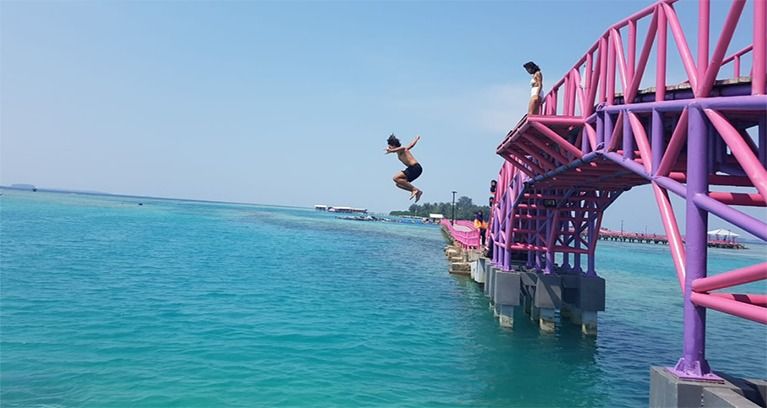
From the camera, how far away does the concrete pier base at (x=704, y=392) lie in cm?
749

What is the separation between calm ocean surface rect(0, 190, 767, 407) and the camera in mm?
14641

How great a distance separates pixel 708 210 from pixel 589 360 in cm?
1396

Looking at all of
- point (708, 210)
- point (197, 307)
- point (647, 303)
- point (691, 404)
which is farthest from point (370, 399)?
point (647, 303)

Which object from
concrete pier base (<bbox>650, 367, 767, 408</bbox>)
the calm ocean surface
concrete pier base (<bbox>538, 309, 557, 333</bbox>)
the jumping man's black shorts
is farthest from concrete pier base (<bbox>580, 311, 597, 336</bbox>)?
the jumping man's black shorts

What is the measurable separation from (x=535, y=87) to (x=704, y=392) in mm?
11873

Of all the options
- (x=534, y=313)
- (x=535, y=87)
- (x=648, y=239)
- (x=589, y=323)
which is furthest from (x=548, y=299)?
(x=648, y=239)

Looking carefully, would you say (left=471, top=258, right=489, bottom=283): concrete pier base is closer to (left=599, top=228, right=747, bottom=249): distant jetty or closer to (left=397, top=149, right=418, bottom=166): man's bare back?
(left=397, top=149, right=418, bottom=166): man's bare back

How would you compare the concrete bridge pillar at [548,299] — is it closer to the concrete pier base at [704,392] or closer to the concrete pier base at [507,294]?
the concrete pier base at [507,294]

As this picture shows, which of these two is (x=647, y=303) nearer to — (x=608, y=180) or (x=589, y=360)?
(x=589, y=360)

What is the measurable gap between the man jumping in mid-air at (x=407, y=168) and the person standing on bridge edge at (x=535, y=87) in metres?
7.91

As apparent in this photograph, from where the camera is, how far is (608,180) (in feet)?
62.0

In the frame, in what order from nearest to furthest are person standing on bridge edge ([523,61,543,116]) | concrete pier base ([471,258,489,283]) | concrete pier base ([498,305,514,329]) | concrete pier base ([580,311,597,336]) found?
1. person standing on bridge edge ([523,61,543,116])
2. concrete pier base ([580,311,597,336])
3. concrete pier base ([498,305,514,329])
4. concrete pier base ([471,258,489,283])

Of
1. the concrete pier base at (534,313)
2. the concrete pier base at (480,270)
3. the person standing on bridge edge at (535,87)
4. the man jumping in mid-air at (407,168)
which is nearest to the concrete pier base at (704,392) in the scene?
the man jumping in mid-air at (407,168)

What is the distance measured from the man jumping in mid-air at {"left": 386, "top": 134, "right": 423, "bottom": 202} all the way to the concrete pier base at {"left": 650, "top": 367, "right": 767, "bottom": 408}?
213 inches
